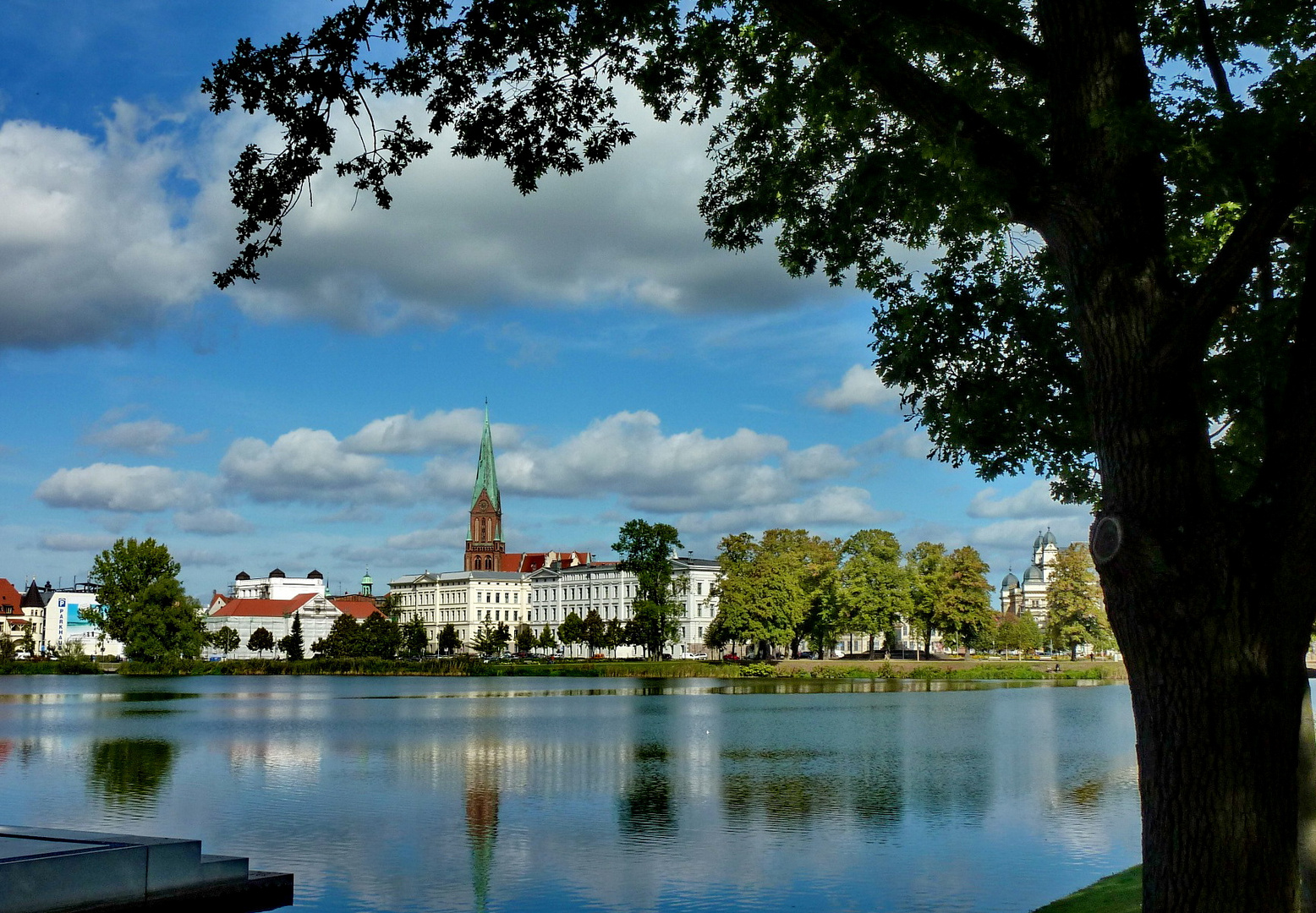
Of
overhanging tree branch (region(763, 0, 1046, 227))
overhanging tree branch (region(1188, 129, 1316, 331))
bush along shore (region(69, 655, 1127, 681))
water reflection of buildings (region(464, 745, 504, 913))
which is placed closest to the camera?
overhanging tree branch (region(1188, 129, 1316, 331))

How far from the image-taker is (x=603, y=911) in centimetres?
1241

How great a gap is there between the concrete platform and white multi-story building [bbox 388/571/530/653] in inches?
6504

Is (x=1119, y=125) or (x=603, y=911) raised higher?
(x=1119, y=125)

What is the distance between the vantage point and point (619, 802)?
2020 centimetres

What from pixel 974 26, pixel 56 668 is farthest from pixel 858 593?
pixel 974 26

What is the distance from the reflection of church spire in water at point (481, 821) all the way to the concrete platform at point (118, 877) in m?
2.19

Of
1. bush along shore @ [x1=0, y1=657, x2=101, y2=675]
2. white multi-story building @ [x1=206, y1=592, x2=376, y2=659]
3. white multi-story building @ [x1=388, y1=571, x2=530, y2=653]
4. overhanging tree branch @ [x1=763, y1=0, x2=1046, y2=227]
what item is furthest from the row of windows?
overhanging tree branch @ [x1=763, y1=0, x2=1046, y2=227]

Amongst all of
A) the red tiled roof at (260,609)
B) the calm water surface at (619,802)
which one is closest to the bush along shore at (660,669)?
the calm water surface at (619,802)

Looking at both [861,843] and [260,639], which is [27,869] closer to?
[861,843]

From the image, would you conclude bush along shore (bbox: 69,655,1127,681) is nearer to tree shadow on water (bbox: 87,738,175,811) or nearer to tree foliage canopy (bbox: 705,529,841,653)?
tree foliage canopy (bbox: 705,529,841,653)

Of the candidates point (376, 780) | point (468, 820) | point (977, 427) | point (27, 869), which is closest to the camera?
point (977, 427)

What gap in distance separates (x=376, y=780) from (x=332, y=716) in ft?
70.7

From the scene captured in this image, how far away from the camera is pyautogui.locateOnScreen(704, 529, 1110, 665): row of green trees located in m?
90.9

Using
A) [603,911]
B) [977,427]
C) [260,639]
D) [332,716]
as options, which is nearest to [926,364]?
[977,427]
